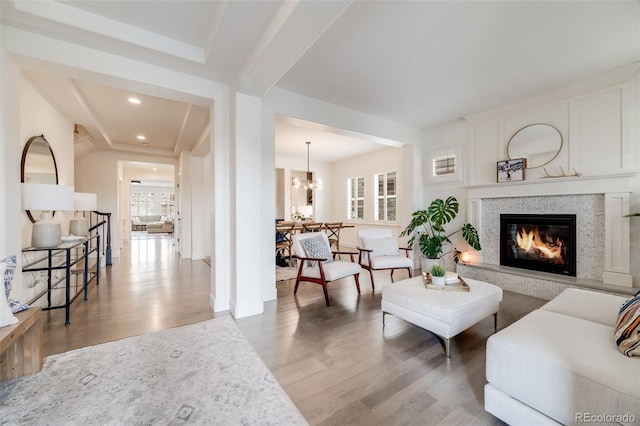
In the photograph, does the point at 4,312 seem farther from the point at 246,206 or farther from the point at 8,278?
the point at 246,206

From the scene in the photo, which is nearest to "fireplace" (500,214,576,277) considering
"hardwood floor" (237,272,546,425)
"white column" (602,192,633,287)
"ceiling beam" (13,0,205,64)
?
"white column" (602,192,633,287)

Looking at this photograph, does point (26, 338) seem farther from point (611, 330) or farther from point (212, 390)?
point (611, 330)

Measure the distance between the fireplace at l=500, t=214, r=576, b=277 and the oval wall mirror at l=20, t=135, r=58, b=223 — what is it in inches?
251

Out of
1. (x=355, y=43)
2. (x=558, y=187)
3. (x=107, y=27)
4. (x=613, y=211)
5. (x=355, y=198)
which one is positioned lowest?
(x=613, y=211)

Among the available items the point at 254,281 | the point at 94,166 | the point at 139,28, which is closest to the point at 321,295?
the point at 254,281

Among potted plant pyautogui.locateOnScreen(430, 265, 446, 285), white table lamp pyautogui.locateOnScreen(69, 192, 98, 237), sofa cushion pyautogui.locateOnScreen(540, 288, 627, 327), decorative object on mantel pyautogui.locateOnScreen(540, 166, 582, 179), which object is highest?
decorative object on mantel pyautogui.locateOnScreen(540, 166, 582, 179)

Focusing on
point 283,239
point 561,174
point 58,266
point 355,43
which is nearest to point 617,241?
point 561,174

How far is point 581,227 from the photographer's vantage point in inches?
132

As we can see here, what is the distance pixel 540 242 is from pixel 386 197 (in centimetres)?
360

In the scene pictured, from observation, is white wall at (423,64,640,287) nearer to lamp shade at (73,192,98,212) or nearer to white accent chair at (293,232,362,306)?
white accent chair at (293,232,362,306)

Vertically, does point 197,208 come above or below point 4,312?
above

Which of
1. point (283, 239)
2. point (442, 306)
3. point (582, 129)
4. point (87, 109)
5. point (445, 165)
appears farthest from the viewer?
point (283, 239)

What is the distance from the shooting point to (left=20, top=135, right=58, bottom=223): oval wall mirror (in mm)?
2662

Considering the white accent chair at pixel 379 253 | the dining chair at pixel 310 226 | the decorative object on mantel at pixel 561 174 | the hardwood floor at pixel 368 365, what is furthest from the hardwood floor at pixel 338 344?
the decorative object on mantel at pixel 561 174
